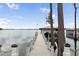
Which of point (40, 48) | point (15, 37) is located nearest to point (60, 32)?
point (40, 48)

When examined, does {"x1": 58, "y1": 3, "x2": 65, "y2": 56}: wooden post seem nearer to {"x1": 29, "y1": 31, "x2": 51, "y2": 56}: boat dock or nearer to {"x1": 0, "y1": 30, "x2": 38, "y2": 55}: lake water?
{"x1": 29, "y1": 31, "x2": 51, "y2": 56}: boat dock

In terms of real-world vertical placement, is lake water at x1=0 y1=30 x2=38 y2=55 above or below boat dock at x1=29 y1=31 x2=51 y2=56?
above

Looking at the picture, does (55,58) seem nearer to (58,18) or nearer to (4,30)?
(58,18)

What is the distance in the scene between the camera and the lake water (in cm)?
246

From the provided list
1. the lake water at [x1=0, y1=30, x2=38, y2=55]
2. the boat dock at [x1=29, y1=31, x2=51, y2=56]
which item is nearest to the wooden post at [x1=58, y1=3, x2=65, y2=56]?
the boat dock at [x1=29, y1=31, x2=51, y2=56]

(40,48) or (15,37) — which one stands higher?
(15,37)

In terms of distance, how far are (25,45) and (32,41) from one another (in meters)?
0.10

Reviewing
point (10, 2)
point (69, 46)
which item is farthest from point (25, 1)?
point (69, 46)

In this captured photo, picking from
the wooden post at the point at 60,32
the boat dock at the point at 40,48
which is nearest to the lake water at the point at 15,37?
the boat dock at the point at 40,48

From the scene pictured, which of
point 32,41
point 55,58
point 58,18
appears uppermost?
point 58,18

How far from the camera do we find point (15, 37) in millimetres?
2479

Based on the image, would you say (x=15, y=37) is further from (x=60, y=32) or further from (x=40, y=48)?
(x=60, y=32)

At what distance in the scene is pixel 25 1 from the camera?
8.11ft

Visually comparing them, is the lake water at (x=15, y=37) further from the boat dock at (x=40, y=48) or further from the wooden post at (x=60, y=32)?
the wooden post at (x=60, y=32)
